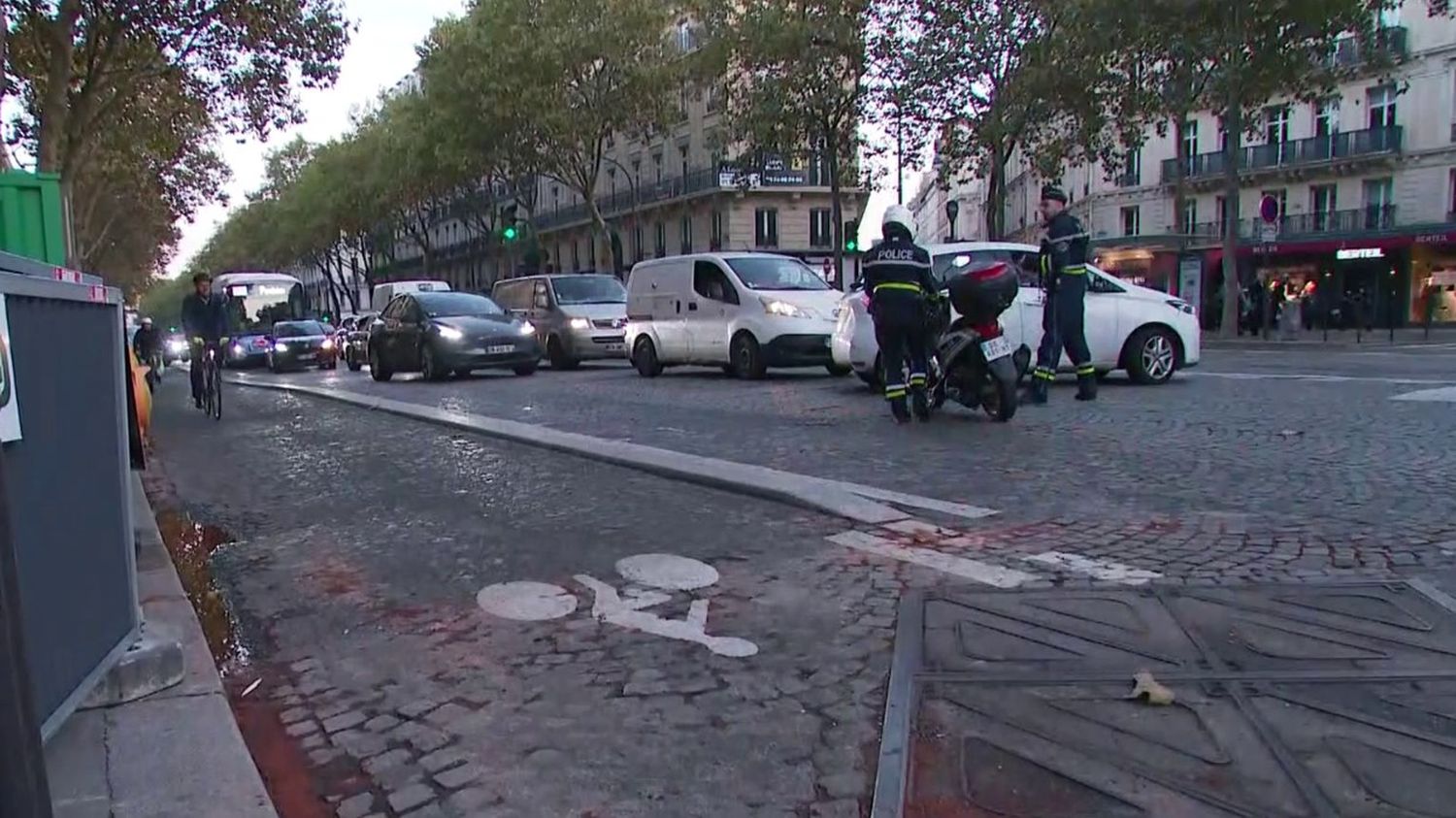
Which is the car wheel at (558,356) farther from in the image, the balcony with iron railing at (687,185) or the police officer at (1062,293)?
the balcony with iron railing at (687,185)

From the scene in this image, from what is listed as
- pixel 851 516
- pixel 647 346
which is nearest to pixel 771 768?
pixel 851 516

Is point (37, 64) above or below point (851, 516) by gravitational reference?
above

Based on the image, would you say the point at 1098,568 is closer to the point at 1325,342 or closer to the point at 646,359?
the point at 646,359

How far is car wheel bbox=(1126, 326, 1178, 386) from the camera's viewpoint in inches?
468

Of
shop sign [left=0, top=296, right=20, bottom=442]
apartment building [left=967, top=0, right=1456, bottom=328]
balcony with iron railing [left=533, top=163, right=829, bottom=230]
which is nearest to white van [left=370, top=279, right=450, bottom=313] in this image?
balcony with iron railing [left=533, top=163, right=829, bottom=230]

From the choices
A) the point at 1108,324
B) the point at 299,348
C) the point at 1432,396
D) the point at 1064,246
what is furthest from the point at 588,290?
the point at 1432,396

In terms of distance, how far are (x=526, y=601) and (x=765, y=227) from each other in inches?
1999

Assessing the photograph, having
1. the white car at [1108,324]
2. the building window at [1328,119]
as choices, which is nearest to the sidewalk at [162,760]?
the white car at [1108,324]

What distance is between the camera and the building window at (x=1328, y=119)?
41031 mm

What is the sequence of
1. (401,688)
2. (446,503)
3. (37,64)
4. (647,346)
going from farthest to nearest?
(37,64), (647,346), (446,503), (401,688)

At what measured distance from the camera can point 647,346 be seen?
17266 mm

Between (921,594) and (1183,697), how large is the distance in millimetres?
1202

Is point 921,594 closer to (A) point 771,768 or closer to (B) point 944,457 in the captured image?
(A) point 771,768

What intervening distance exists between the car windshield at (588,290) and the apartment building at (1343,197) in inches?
764
